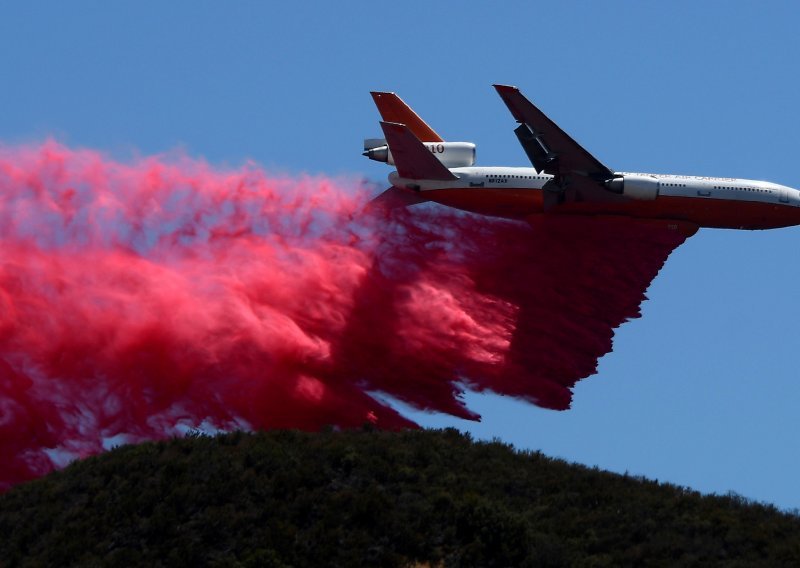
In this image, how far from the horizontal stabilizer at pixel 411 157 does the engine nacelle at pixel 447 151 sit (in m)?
1.57

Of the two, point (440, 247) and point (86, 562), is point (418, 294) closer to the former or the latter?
point (440, 247)

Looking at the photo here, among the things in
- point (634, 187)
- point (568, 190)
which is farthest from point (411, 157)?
point (634, 187)

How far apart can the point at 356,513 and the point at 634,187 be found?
25882 mm

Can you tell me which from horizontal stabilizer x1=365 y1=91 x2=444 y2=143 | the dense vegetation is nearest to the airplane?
horizontal stabilizer x1=365 y1=91 x2=444 y2=143

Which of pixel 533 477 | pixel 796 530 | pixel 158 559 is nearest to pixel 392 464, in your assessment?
pixel 533 477

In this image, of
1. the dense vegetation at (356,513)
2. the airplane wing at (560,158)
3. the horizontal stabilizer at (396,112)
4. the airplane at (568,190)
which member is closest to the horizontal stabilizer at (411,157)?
the airplane at (568,190)

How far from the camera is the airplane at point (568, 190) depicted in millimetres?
75000

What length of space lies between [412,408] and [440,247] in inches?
390

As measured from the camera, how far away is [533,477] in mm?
59281

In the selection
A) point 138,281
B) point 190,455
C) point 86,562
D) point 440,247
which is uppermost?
point 440,247

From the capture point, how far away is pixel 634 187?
75.1m

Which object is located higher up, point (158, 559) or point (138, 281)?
point (138, 281)

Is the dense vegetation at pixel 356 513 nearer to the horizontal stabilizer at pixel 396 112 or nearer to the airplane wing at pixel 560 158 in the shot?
the airplane wing at pixel 560 158

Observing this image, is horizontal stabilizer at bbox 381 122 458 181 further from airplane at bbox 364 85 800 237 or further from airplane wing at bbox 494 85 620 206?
airplane wing at bbox 494 85 620 206
